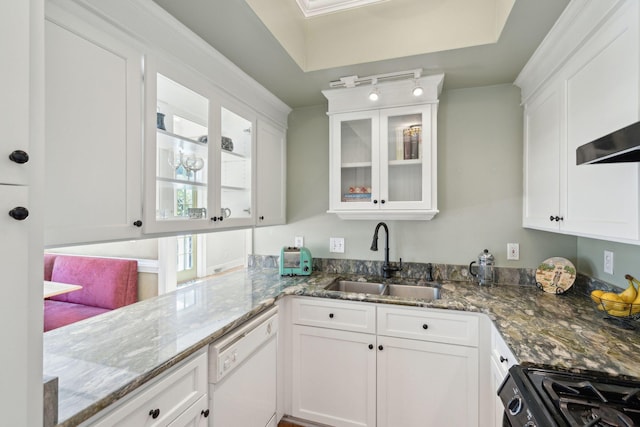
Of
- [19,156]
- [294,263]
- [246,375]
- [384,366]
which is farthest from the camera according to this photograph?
[294,263]

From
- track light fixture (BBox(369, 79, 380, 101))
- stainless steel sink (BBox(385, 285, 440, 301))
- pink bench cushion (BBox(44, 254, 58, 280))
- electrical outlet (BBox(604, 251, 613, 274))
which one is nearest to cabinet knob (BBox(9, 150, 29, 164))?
track light fixture (BBox(369, 79, 380, 101))

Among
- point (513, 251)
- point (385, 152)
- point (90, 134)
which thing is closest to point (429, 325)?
point (513, 251)

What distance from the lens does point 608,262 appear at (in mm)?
1629

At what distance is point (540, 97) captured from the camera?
174 centimetres

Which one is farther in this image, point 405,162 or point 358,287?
point 358,287

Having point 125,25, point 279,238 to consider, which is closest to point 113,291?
point 279,238

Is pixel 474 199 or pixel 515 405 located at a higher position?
pixel 474 199

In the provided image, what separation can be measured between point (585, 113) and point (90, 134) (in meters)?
1.98

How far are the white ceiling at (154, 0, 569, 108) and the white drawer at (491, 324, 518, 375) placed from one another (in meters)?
1.45

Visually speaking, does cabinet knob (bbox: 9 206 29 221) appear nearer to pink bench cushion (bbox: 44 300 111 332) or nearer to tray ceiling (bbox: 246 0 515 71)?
tray ceiling (bbox: 246 0 515 71)

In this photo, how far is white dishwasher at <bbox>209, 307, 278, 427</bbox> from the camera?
4.10 ft

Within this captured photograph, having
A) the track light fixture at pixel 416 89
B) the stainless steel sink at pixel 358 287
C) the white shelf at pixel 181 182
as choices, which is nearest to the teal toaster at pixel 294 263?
the stainless steel sink at pixel 358 287

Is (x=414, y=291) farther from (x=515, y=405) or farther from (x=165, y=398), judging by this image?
Result: (x=165, y=398)

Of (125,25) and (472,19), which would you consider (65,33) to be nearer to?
(125,25)
